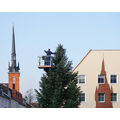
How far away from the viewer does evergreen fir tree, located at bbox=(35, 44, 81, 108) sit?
21.7m

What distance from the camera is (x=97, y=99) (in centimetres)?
2762

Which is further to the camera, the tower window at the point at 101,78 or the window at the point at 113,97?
the tower window at the point at 101,78

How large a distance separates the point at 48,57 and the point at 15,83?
4410 centimetres

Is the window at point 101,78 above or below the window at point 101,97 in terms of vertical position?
above

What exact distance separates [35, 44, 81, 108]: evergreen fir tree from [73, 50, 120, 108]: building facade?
4417 mm

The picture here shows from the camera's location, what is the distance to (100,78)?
28.2 meters

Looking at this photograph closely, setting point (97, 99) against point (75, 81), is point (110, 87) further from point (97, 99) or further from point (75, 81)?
point (75, 81)

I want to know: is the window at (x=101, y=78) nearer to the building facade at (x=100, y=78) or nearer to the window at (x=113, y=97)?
the building facade at (x=100, y=78)

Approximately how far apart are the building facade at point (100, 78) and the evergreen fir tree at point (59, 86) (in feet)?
14.5

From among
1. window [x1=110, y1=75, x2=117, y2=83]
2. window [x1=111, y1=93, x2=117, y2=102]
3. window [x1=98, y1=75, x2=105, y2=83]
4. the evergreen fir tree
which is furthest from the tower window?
the evergreen fir tree

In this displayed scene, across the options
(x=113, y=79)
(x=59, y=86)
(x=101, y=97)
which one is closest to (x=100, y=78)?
(x=113, y=79)

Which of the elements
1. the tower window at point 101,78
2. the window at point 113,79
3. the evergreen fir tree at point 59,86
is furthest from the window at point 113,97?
the evergreen fir tree at point 59,86

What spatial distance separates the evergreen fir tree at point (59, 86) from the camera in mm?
21664
